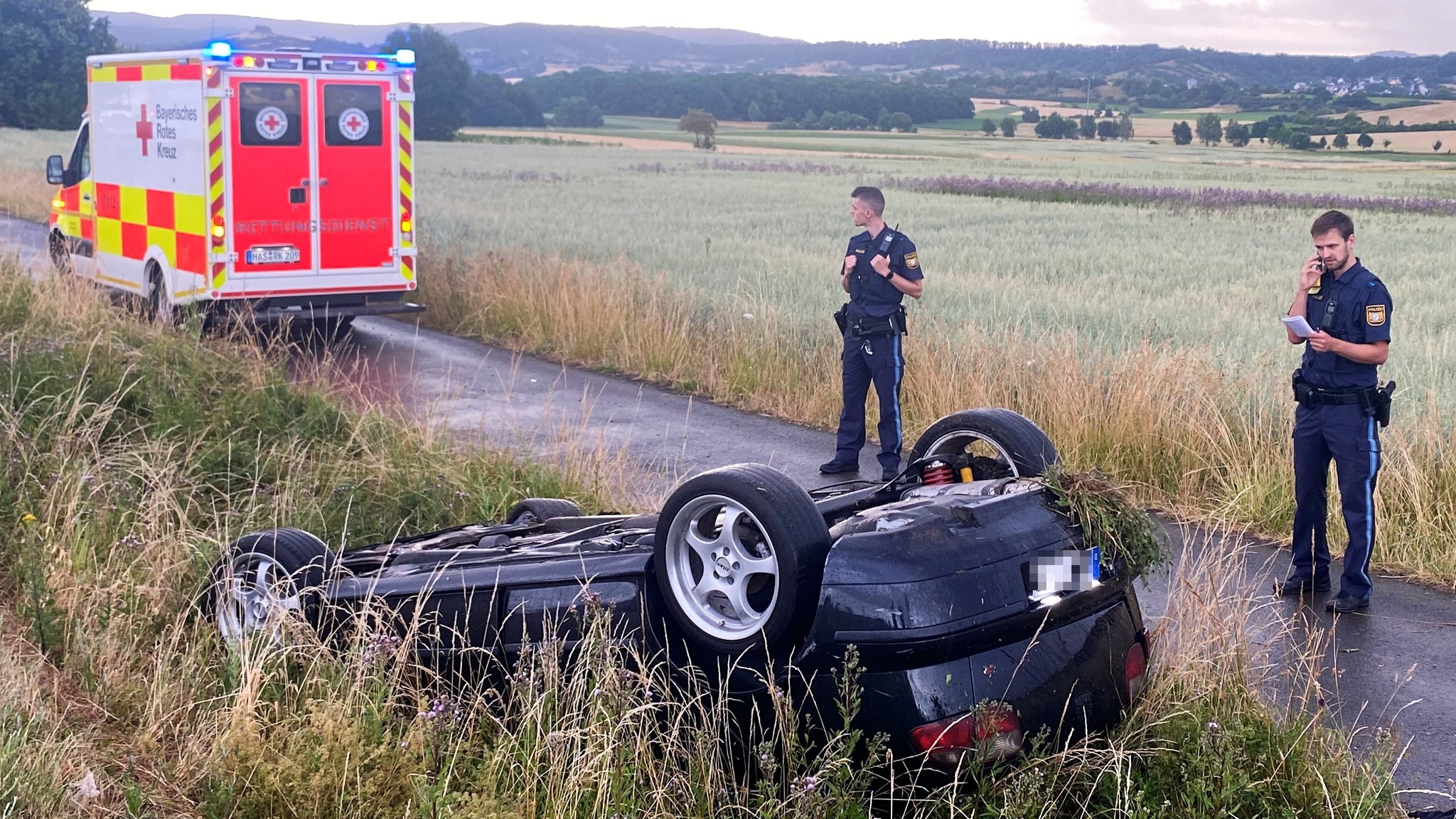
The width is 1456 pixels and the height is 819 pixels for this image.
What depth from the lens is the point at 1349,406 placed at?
6.15 m

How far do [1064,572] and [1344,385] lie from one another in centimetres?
322

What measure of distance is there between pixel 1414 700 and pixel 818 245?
700 inches

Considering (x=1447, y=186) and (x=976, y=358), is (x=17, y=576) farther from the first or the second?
(x=1447, y=186)

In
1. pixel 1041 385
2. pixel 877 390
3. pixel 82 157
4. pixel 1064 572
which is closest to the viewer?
pixel 1064 572

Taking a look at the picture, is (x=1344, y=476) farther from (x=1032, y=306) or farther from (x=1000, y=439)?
(x=1032, y=306)

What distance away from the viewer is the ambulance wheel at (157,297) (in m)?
13.4

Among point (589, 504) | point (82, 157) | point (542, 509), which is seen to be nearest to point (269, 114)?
point (82, 157)

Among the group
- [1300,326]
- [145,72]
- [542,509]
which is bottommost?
[542,509]

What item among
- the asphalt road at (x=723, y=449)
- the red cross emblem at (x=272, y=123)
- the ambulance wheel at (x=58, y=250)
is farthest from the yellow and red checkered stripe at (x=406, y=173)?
the ambulance wheel at (x=58, y=250)

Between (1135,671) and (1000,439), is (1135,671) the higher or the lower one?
the lower one

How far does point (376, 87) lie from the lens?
13664 millimetres

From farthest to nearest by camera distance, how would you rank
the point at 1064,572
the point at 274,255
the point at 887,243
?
the point at 274,255
the point at 887,243
the point at 1064,572

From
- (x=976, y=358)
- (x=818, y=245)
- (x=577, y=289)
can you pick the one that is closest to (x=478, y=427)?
(x=976, y=358)

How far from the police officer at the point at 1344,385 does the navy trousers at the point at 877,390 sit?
9.26 ft
